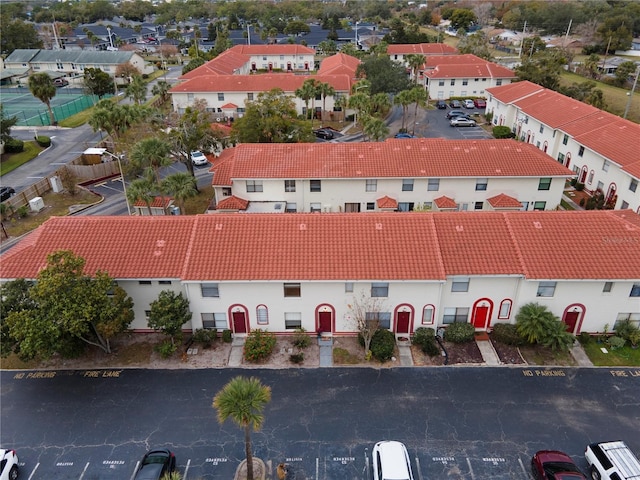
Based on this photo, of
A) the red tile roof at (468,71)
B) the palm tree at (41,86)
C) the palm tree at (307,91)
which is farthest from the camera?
the red tile roof at (468,71)

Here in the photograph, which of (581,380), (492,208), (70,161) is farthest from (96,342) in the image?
(70,161)

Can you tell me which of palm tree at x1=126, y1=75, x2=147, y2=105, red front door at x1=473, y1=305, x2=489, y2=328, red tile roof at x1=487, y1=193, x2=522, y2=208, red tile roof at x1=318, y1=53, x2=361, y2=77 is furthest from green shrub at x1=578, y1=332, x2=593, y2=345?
palm tree at x1=126, y1=75, x2=147, y2=105

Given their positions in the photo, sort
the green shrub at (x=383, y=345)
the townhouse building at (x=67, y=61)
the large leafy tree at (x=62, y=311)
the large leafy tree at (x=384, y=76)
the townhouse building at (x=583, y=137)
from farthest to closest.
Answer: the townhouse building at (x=67, y=61)
the large leafy tree at (x=384, y=76)
the townhouse building at (x=583, y=137)
the green shrub at (x=383, y=345)
the large leafy tree at (x=62, y=311)

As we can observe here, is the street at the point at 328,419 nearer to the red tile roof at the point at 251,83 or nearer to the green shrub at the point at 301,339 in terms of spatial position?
the green shrub at the point at 301,339

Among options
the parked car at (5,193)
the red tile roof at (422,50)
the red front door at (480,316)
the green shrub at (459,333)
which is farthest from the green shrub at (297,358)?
the red tile roof at (422,50)

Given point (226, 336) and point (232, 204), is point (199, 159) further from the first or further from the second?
point (226, 336)

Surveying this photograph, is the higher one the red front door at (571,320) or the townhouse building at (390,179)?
the townhouse building at (390,179)

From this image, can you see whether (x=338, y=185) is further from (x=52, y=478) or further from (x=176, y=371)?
(x=52, y=478)
